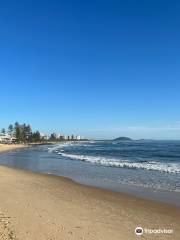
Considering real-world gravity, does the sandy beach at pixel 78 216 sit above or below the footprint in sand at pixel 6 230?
below

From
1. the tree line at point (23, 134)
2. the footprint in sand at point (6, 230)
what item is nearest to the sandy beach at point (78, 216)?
the footprint in sand at point (6, 230)

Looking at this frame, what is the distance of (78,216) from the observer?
9.40 metres

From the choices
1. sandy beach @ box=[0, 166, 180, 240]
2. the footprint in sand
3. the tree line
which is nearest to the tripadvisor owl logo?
sandy beach @ box=[0, 166, 180, 240]

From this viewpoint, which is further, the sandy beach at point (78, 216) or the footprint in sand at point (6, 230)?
the sandy beach at point (78, 216)

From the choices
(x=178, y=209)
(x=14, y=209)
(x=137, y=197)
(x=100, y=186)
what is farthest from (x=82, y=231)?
(x=100, y=186)

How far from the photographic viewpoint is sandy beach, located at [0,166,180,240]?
24.9 feet

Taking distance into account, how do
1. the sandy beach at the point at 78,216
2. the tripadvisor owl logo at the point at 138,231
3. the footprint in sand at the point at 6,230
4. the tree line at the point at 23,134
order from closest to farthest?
the footprint in sand at the point at 6,230, the sandy beach at the point at 78,216, the tripadvisor owl logo at the point at 138,231, the tree line at the point at 23,134

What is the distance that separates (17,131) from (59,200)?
512 ft

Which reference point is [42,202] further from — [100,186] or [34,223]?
[100,186]

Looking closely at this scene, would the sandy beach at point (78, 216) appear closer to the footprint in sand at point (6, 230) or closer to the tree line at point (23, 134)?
the footprint in sand at point (6, 230)

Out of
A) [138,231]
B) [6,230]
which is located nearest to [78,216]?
[138,231]

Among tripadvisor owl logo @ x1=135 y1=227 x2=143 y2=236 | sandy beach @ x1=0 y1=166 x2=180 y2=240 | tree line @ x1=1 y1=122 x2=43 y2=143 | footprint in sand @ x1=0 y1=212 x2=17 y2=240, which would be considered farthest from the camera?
tree line @ x1=1 y1=122 x2=43 y2=143

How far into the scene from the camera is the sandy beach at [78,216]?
24.9ft

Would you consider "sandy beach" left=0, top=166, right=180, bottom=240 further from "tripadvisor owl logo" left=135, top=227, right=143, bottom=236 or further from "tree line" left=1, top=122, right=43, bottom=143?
"tree line" left=1, top=122, right=43, bottom=143
